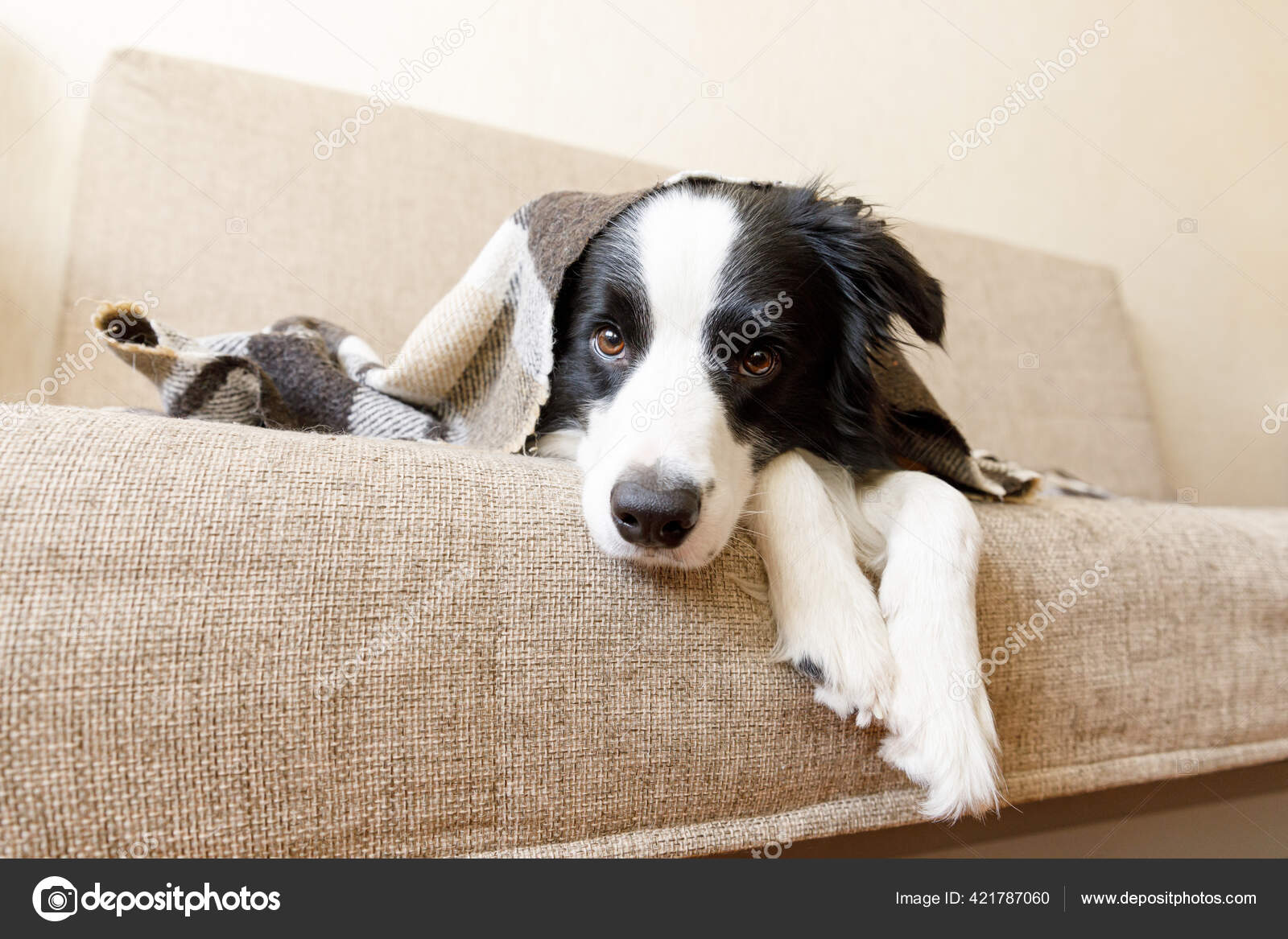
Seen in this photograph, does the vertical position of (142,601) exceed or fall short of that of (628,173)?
it falls short

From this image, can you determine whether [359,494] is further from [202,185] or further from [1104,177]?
[1104,177]

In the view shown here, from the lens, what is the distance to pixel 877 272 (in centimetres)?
126

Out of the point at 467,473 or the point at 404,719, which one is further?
the point at 467,473

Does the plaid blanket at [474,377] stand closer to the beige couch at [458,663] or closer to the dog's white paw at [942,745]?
the beige couch at [458,663]

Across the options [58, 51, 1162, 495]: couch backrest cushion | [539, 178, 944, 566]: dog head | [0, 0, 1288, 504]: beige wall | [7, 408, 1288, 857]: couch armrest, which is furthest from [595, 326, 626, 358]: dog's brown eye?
[0, 0, 1288, 504]: beige wall

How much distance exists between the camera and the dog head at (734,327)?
1071 millimetres

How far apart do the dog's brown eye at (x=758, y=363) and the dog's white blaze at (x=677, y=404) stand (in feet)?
0.21

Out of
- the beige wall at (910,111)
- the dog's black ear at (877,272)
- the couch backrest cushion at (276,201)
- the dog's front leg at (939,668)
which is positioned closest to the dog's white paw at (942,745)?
the dog's front leg at (939,668)

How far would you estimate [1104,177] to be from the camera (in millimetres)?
3238

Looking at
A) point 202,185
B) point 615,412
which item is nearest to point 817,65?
point 202,185

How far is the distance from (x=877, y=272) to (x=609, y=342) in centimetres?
47

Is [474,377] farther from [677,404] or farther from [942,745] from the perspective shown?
[942,745]

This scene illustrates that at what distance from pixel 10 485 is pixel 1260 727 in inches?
66.5

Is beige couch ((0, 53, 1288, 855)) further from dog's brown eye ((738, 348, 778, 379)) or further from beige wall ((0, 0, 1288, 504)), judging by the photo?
beige wall ((0, 0, 1288, 504))
